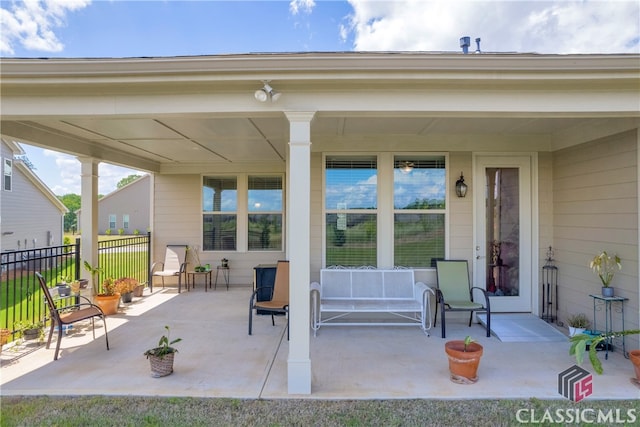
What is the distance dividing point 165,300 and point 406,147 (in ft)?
15.5

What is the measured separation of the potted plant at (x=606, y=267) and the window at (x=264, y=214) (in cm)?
527

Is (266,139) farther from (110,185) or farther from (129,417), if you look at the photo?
(110,185)

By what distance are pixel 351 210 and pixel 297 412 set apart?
272cm

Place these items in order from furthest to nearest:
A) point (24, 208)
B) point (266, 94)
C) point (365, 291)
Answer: point (24, 208) < point (365, 291) < point (266, 94)

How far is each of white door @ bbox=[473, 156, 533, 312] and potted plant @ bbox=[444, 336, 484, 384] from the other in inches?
76.4

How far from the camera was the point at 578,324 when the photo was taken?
13.3 feet

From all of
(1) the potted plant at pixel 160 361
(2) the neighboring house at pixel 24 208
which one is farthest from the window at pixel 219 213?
(2) the neighboring house at pixel 24 208

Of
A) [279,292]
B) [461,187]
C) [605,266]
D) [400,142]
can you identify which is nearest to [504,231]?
[461,187]

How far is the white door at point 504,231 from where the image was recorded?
477 centimetres

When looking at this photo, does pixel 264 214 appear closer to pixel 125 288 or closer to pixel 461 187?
pixel 125 288

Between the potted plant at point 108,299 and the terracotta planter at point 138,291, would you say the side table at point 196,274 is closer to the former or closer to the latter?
the terracotta planter at point 138,291

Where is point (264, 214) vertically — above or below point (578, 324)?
above

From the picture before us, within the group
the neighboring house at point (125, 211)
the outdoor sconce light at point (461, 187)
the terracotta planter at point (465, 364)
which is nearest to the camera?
the terracotta planter at point (465, 364)

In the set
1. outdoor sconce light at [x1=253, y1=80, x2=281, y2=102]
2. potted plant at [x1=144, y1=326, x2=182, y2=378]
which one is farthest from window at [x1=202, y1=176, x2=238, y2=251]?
outdoor sconce light at [x1=253, y1=80, x2=281, y2=102]
